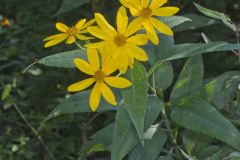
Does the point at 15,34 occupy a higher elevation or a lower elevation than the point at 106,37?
lower

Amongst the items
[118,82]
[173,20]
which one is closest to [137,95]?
[118,82]

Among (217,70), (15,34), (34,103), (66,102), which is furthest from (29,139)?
(66,102)

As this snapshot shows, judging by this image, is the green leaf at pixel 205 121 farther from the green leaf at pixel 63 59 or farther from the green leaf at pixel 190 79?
the green leaf at pixel 63 59

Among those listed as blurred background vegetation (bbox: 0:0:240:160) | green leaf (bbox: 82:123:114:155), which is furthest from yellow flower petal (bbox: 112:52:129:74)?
blurred background vegetation (bbox: 0:0:240:160)

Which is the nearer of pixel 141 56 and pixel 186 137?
pixel 141 56

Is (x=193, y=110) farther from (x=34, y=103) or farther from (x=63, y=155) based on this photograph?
(x=34, y=103)

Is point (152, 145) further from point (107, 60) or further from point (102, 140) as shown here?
point (107, 60)

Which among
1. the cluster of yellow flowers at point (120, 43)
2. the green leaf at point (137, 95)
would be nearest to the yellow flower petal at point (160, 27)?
the cluster of yellow flowers at point (120, 43)
